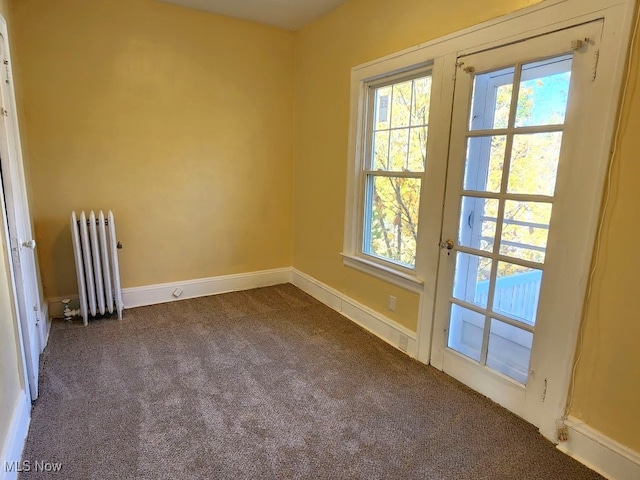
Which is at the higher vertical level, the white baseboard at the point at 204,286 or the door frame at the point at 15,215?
the door frame at the point at 15,215

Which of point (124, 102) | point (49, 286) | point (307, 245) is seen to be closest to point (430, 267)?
point (307, 245)

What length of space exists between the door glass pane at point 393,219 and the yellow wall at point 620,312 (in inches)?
48.4

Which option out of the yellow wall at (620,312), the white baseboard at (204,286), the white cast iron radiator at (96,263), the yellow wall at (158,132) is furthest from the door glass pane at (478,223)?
the white cast iron radiator at (96,263)

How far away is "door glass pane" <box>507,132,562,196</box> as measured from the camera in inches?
74.9

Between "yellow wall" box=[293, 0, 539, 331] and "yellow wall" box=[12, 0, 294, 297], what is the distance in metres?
0.27

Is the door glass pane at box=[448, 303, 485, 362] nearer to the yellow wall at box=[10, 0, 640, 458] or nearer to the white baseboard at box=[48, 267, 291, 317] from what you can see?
the yellow wall at box=[10, 0, 640, 458]

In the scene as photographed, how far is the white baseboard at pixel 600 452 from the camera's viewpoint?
1.66 metres

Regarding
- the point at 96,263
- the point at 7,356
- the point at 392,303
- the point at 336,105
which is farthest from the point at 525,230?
the point at 96,263

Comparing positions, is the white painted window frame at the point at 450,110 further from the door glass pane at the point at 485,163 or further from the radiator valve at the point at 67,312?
the radiator valve at the point at 67,312

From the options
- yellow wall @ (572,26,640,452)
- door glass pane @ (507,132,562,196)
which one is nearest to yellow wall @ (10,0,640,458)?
door glass pane @ (507,132,562,196)

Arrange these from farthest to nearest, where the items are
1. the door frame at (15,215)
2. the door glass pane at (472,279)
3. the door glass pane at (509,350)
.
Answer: the door glass pane at (472,279) → the door glass pane at (509,350) → the door frame at (15,215)

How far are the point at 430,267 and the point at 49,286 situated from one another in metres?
3.18

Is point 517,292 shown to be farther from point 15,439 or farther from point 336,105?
point 15,439

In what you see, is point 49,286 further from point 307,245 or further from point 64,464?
point 307,245
